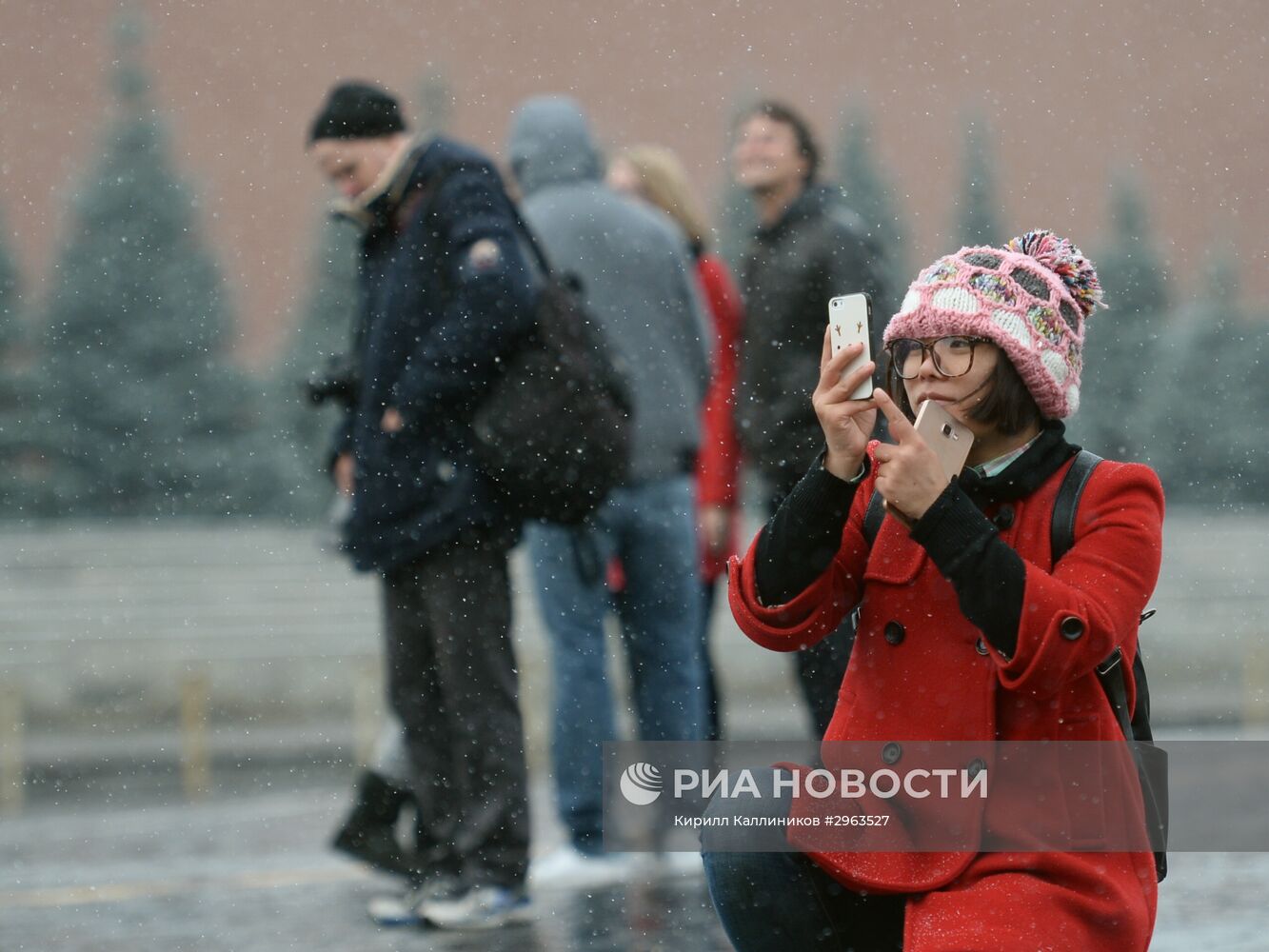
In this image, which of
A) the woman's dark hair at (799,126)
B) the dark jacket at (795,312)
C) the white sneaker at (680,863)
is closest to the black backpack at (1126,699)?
the dark jacket at (795,312)

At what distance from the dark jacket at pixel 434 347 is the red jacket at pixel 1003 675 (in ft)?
6.71

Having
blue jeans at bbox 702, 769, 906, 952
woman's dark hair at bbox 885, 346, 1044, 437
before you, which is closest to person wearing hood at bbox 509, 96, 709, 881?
blue jeans at bbox 702, 769, 906, 952

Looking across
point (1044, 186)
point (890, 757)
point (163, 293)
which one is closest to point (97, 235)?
point (163, 293)

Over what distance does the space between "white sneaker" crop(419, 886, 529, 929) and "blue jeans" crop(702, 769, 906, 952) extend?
6.44 feet

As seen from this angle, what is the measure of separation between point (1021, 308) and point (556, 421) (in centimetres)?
213

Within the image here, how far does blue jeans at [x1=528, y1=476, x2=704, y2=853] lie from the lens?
5512mm

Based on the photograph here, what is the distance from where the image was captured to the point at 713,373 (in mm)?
6141

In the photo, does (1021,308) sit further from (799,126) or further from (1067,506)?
(799,126)

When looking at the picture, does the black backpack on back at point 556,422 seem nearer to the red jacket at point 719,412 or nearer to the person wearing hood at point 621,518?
the person wearing hood at point 621,518

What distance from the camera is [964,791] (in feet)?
9.22

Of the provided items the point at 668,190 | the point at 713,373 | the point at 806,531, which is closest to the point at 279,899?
the point at 713,373

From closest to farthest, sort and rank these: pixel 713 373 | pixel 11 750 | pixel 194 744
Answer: pixel 713 373 → pixel 194 744 → pixel 11 750

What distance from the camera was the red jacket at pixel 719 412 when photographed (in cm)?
606

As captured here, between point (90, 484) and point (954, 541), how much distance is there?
29996 millimetres
